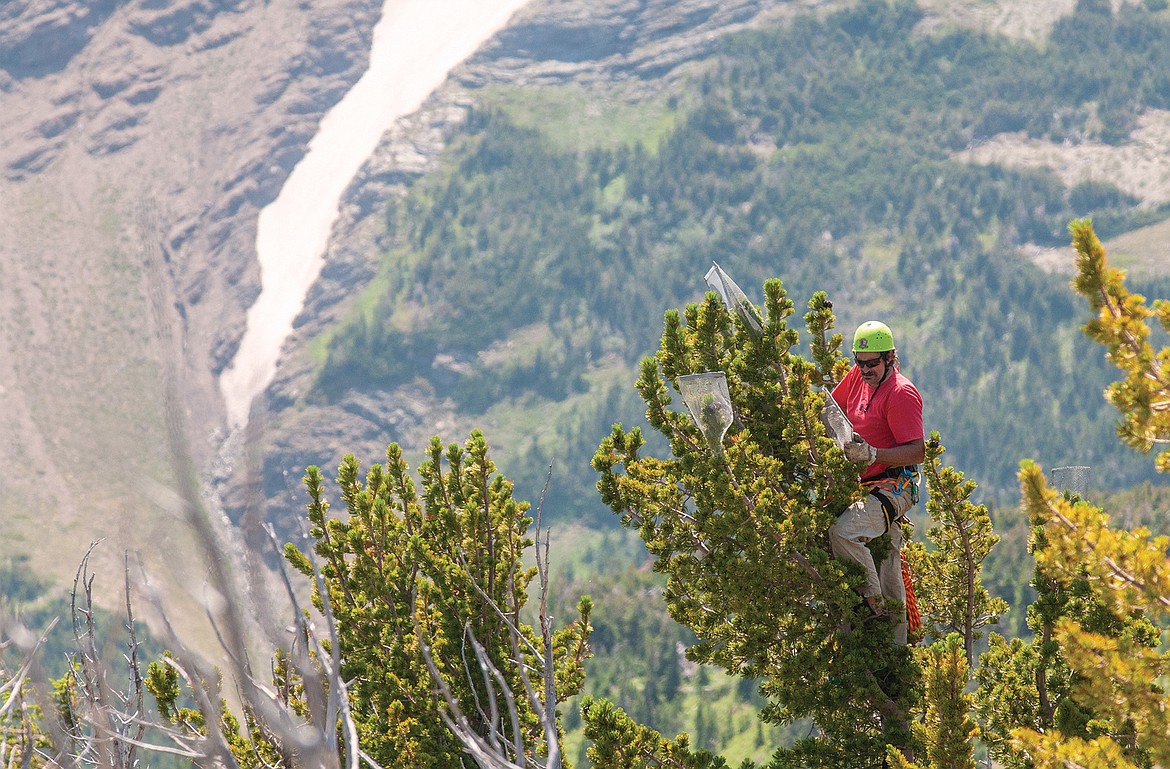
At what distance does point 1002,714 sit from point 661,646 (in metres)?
163

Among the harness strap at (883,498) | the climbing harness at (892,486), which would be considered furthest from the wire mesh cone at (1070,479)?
the harness strap at (883,498)

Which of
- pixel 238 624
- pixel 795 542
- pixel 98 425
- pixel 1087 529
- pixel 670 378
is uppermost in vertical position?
pixel 98 425

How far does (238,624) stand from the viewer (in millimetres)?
5684

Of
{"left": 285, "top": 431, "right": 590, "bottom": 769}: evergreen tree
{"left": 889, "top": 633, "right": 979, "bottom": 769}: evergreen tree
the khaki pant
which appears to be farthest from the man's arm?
{"left": 285, "top": 431, "right": 590, "bottom": 769}: evergreen tree

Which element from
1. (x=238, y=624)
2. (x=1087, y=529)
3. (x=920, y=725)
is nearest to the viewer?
(x=238, y=624)

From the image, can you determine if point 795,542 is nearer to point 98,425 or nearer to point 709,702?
point 98,425

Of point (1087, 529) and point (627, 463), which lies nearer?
point (1087, 529)

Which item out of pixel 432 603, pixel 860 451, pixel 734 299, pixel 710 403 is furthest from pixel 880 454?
pixel 432 603

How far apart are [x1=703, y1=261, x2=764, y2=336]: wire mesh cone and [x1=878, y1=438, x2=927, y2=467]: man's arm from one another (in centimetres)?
155

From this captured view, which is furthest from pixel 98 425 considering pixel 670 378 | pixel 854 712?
pixel 854 712

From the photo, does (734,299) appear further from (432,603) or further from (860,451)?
(432,603)

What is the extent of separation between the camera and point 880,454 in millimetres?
11375

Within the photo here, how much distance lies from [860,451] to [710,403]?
137cm

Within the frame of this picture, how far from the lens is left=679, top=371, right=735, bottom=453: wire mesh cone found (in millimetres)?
11445
